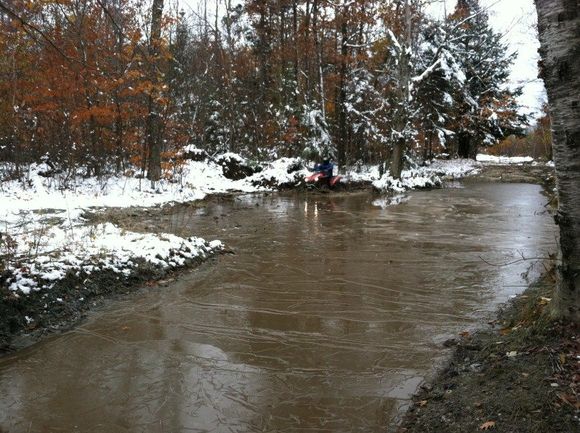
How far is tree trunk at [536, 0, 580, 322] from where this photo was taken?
358 cm

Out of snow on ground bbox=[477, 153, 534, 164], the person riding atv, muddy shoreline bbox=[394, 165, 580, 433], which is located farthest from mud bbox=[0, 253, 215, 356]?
snow on ground bbox=[477, 153, 534, 164]

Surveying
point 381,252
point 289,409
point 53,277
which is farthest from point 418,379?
point 381,252

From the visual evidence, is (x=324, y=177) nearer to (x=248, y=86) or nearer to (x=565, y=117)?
(x=248, y=86)

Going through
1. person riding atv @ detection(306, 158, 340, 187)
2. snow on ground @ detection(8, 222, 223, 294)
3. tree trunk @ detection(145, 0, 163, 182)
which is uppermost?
tree trunk @ detection(145, 0, 163, 182)

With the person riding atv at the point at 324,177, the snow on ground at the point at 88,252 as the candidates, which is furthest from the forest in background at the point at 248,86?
the snow on ground at the point at 88,252

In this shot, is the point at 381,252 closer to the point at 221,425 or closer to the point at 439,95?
the point at 221,425

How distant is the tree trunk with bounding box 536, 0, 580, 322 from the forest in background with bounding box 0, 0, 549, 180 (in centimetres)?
1148

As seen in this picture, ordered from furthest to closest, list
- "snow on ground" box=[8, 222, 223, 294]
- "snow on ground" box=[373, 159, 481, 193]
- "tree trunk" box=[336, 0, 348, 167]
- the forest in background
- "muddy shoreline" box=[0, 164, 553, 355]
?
"tree trunk" box=[336, 0, 348, 167] < "snow on ground" box=[373, 159, 481, 193] < the forest in background < "snow on ground" box=[8, 222, 223, 294] < "muddy shoreline" box=[0, 164, 553, 355]

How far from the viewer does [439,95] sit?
33375mm

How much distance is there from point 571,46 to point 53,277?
615 cm

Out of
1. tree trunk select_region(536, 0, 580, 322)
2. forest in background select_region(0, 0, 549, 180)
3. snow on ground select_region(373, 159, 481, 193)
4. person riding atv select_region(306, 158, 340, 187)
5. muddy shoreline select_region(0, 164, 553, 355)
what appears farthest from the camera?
snow on ground select_region(373, 159, 481, 193)

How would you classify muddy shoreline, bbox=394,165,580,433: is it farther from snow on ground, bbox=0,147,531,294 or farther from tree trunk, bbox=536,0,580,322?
snow on ground, bbox=0,147,531,294

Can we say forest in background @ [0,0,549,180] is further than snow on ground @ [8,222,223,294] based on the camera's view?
Yes

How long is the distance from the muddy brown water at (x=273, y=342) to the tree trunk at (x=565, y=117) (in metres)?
1.63
